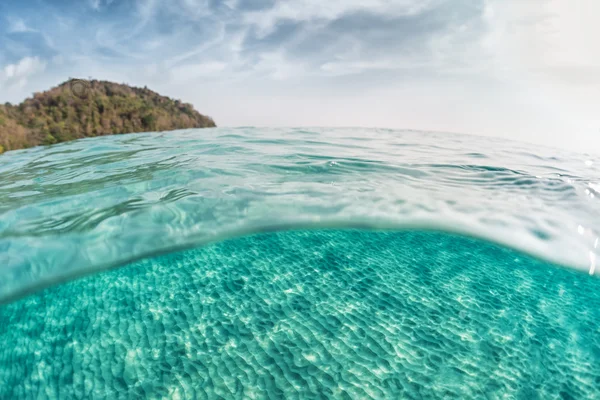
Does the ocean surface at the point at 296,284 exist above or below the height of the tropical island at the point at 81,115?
below

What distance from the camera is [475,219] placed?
4.38m

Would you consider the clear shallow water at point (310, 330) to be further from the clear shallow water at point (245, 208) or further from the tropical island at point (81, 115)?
the tropical island at point (81, 115)

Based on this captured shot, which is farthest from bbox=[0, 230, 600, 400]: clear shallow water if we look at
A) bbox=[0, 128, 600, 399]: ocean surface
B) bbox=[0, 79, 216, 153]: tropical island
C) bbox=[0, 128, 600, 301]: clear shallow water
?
bbox=[0, 79, 216, 153]: tropical island

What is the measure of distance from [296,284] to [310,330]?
665mm

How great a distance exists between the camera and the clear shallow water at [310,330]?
2.01 meters

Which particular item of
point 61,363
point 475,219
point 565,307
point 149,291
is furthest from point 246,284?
point 475,219

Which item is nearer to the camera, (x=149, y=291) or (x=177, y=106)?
(x=149, y=291)

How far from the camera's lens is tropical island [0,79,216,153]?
1716 cm

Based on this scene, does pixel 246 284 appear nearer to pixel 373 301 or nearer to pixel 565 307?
pixel 373 301

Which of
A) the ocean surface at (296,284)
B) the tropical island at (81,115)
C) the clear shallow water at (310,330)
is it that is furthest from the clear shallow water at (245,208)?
the tropical island at (81,115)

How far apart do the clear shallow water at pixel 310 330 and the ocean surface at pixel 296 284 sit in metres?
0.01

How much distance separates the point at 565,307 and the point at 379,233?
212cm

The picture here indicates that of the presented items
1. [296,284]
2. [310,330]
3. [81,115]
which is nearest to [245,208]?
[296,284]

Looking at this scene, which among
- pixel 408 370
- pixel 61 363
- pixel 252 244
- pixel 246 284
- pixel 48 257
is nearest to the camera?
pixel 408 370
